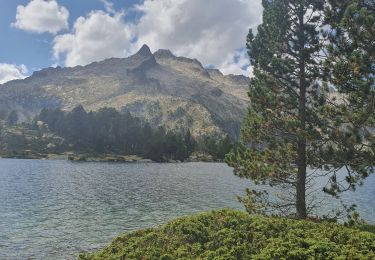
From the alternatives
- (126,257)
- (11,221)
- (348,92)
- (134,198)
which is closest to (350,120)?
(348,92)

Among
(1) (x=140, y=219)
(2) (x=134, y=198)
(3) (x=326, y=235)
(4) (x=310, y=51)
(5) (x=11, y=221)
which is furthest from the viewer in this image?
A: (2) (x=134, y=198)

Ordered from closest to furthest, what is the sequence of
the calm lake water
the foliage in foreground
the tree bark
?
the foliage in foreground → the tree bark → the calm lake water

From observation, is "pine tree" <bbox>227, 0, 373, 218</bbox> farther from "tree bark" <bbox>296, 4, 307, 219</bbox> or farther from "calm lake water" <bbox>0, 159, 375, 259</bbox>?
"calm lake water" <bbox>0, 159, 375, 259</bbox>

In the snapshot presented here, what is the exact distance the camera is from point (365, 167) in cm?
2983

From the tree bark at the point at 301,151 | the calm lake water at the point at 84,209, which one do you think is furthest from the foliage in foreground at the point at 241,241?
the calm lake water at the point at 84,209

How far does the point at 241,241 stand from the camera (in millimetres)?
19703

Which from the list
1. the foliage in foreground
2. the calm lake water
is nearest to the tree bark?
the foliage in foreground

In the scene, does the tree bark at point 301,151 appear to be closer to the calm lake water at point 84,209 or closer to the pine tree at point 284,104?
the pine tree at point 284,104

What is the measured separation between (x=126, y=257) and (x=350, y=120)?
17.5 m

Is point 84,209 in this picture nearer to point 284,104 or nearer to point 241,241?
point 284,104

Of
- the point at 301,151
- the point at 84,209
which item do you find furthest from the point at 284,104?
the point at 84,209

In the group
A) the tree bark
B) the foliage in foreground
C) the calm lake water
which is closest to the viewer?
the foliage in foreground

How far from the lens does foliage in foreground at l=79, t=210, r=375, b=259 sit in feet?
56.3

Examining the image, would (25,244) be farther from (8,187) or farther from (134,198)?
(8,187)
